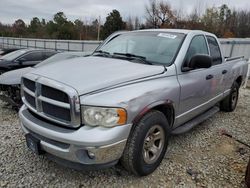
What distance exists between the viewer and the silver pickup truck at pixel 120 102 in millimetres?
2363

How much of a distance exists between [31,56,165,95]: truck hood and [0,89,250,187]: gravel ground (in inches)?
47.9

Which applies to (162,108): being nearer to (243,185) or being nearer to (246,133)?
(243,185)

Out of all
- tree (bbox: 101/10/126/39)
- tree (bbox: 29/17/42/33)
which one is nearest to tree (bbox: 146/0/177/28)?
tree (bbox: 101/10/126/39)

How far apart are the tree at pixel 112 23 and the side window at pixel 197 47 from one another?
4388cm

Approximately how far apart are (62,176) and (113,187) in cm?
66

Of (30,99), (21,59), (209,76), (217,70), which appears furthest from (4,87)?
(217,70)

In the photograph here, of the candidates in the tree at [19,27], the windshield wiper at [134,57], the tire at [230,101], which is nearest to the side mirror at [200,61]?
the windshield wiper at [134,57]

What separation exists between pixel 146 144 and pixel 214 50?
105 inches

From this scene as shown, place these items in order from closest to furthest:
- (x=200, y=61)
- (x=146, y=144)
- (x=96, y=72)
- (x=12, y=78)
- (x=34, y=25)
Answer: (x=96, y=72), (x=146, y=144), (x=200, y=61), (x=12, y=78), (x=34, y=25)

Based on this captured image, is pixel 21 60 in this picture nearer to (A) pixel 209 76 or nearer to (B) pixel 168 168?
(A) pixel 209 76

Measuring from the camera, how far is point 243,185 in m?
2.95

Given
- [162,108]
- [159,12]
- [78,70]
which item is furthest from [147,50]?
[159,12]

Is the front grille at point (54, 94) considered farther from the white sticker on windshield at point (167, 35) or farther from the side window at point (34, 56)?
the side window at point (34, 56)

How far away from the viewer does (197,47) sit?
3.94 metres
